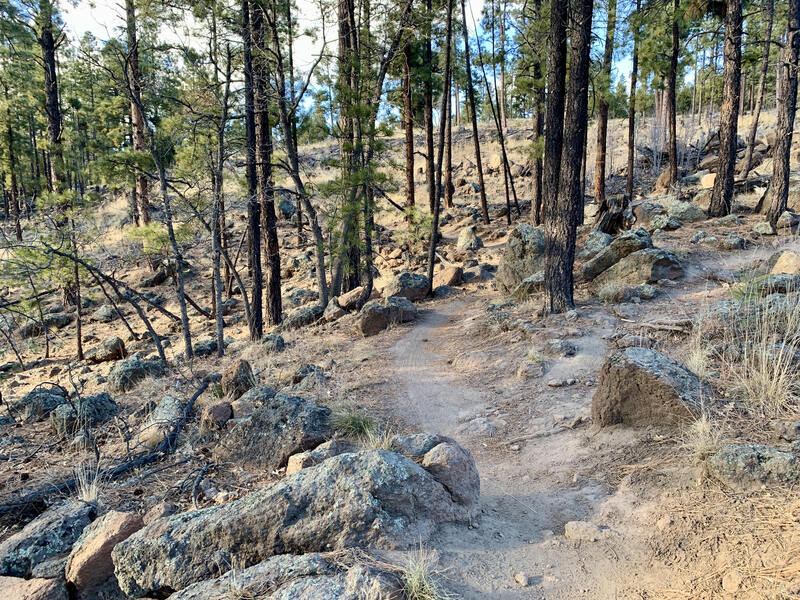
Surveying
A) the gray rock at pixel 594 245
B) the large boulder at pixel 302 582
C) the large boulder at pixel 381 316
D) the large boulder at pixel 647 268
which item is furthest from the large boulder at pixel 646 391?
the gray rock at pixel 594 245

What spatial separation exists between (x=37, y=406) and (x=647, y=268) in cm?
1136

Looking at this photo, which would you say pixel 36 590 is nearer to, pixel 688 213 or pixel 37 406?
pixel 37 406

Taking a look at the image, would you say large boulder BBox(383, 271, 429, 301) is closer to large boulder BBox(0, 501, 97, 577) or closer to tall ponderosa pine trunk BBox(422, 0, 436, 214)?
tall ponderosa pine trunk BBox(422, 0, 436, 214)

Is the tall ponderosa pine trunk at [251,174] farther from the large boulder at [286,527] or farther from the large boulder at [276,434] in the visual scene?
the large boulder at [286,527]

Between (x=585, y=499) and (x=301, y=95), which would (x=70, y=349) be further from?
(x=585, y=499)

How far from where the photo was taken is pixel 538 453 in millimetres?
4605

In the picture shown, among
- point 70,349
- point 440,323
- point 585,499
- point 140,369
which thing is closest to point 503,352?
point 440,323

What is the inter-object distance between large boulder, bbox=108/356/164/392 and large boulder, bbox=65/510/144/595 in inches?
295

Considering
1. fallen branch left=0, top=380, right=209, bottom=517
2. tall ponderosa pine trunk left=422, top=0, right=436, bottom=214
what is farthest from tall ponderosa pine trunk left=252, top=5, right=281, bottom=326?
fallen branch left=0, top=380, right=209, bottom=517

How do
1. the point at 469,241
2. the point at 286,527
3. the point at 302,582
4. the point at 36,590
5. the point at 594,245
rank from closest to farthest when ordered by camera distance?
the point at 302,582, the point at 286,527, the point at 36,590, the point at 594,245, the point at 469,241

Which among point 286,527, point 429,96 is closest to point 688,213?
point 429,96

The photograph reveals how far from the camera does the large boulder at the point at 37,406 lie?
8.32 meters

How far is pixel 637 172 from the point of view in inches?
1070

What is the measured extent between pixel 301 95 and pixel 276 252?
13.3 ft
